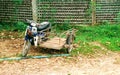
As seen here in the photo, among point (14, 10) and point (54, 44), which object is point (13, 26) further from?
point (54, 44)

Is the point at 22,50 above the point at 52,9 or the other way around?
the other way around

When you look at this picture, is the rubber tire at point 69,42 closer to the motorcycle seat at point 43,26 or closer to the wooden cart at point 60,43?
the wooden cart at point 60,43

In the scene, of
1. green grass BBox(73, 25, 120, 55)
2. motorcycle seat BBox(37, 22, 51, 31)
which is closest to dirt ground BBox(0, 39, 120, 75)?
green grass BBox(73, 25, 120, 55)

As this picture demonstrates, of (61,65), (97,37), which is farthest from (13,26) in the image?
(61,65)

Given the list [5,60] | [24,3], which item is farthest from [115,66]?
[24,3]

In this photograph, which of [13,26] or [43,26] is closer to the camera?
[43,26]

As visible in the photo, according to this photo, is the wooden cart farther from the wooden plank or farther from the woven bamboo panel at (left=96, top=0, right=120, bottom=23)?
the woven bamboo panel at (left=96, top=0, right=120, bottom=23)

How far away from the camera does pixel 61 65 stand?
26.1ft

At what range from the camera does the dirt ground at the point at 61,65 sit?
7.50 meters

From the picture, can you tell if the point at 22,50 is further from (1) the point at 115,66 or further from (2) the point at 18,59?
(1) the point at 115,66

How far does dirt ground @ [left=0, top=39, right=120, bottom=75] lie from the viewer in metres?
7.50

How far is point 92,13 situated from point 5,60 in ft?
15.0

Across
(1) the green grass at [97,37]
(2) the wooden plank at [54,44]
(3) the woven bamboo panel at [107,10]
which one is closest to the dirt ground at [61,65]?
(2) the wooden plank at [54,44]

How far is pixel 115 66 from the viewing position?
26.3 ft
